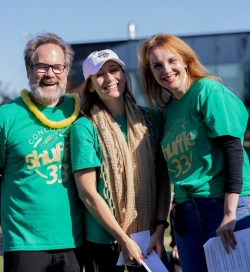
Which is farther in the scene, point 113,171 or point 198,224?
point 113,171

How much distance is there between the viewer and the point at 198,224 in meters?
3.50

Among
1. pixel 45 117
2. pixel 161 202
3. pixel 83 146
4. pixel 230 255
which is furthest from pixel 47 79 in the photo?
pixel 230 255

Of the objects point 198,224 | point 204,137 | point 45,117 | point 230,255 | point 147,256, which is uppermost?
point 45,117

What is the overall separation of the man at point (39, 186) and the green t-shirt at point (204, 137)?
29.4 inches

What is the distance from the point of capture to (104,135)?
12.2 feet

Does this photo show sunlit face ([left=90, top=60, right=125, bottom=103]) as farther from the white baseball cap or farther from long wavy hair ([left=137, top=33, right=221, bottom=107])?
long wavy hair ([left=137, top=33, right=221, bottom=107])

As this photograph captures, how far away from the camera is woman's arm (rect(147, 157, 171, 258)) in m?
3.76

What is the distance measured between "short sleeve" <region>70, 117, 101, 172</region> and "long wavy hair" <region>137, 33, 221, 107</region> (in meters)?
0.53

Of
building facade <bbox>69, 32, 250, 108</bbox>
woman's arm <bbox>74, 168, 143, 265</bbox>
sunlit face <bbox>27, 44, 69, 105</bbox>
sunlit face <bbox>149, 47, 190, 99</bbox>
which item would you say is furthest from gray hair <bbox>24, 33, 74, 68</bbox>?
building facade <bbox>69, 32, 250, 108</bbox>

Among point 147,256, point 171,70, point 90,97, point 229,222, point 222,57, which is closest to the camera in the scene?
point 229,222

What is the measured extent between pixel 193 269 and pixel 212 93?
44.5 inches

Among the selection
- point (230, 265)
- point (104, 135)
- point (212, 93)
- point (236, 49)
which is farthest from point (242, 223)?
point (236, 49)

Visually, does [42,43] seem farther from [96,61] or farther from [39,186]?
[39,186]

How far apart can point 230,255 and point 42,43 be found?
1892 millimetres
